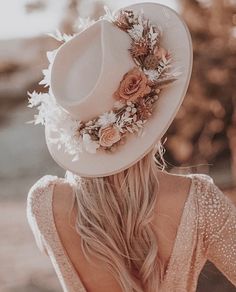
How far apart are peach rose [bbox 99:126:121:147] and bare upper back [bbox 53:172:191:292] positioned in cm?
15

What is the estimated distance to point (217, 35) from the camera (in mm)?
7844

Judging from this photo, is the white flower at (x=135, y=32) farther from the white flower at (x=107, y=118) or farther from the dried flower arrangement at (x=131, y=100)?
the white flower at (x=107, y=118)

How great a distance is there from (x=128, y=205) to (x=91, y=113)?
265 millimetres

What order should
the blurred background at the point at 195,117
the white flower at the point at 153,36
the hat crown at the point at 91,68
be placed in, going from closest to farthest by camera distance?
1. the hat crown at the point at 91,68
2. the white flower at the point at 153,36
3. the blurred background at the point at 195,117

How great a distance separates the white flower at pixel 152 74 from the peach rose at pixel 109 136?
0.17 meters

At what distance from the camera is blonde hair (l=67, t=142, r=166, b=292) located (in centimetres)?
215

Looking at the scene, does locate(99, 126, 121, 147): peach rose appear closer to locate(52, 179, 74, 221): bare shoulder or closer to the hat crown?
the hat crown

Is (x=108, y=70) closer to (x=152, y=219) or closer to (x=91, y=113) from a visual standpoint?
(x=91, y=113)

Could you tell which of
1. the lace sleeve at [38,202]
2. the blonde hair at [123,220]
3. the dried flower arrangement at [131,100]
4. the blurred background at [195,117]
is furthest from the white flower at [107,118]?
the blurred background at [195,117]

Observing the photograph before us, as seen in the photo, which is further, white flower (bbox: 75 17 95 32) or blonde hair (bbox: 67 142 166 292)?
white flower (bbox: 75 17 95 32)

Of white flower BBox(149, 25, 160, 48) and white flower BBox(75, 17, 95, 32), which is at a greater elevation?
white flower BBox(75, 17, 95, 32)

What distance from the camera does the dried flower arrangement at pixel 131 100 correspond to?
2199 millimetres

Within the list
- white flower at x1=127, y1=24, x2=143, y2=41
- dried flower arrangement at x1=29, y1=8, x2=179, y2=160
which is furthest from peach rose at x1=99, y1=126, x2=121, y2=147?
white flower at x1=127, y1=24, x2=143, y2=41

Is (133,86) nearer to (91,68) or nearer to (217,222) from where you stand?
(91,68)
